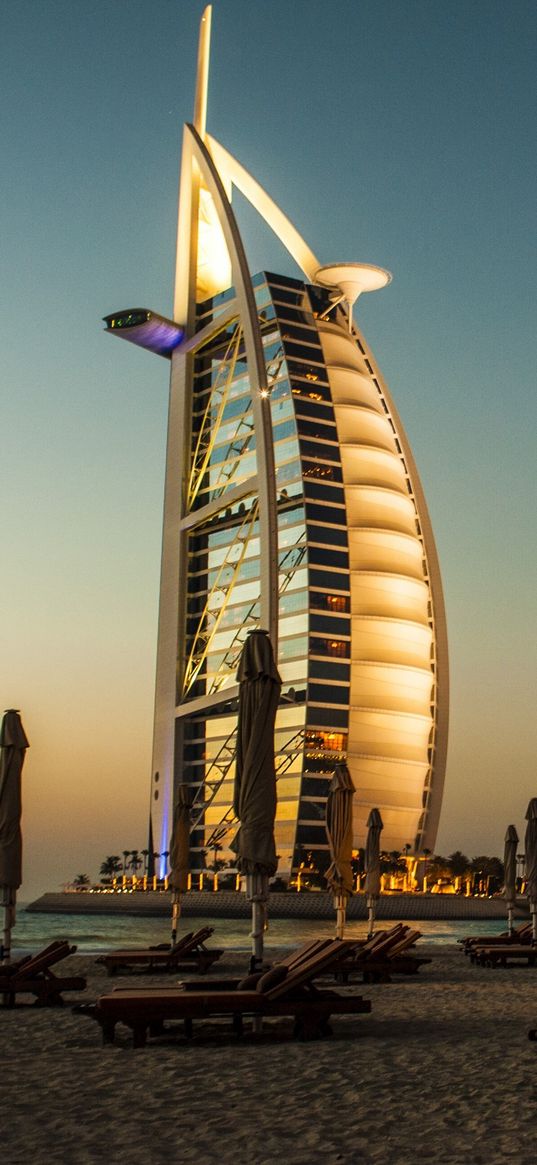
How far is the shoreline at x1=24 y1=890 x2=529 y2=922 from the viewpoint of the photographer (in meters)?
86.9

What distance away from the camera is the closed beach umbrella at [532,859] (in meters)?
27.6

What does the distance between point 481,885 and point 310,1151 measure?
127 m

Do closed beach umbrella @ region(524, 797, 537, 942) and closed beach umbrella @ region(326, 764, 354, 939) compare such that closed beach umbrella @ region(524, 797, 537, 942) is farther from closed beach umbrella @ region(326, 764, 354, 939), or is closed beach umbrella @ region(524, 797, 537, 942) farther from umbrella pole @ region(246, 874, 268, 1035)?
umbrella pole @ region(246, 874, 268, 1035)

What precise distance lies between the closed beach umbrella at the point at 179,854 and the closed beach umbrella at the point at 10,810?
10.1 meters

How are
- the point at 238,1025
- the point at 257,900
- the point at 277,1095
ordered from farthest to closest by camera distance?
the point at 257,900 < the point at 238,1025 < the point at 277,1095

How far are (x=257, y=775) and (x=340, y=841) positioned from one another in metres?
8.97

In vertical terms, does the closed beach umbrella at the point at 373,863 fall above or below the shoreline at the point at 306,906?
above

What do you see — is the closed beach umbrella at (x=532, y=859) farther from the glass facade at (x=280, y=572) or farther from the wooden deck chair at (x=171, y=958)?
the glass facade at (x=280, y=572)

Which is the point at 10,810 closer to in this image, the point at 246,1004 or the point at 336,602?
the point at 246,1004

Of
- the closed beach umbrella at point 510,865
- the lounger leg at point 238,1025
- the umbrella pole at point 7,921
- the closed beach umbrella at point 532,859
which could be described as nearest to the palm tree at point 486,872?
the closed beach umbrella at point 510,865

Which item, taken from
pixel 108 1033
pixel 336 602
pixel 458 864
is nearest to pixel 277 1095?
pixel 108 1033

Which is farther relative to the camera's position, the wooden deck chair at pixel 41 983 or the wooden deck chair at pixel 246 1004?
the wooden deck chair at pixel 41 983

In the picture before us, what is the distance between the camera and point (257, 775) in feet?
53.3

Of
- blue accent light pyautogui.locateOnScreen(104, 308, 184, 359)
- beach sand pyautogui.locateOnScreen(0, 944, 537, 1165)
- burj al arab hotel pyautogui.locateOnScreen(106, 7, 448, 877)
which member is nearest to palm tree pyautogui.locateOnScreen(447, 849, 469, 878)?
burj al arab hotel pyautogui.locateOnScreen(106, 7, 448, 877)
